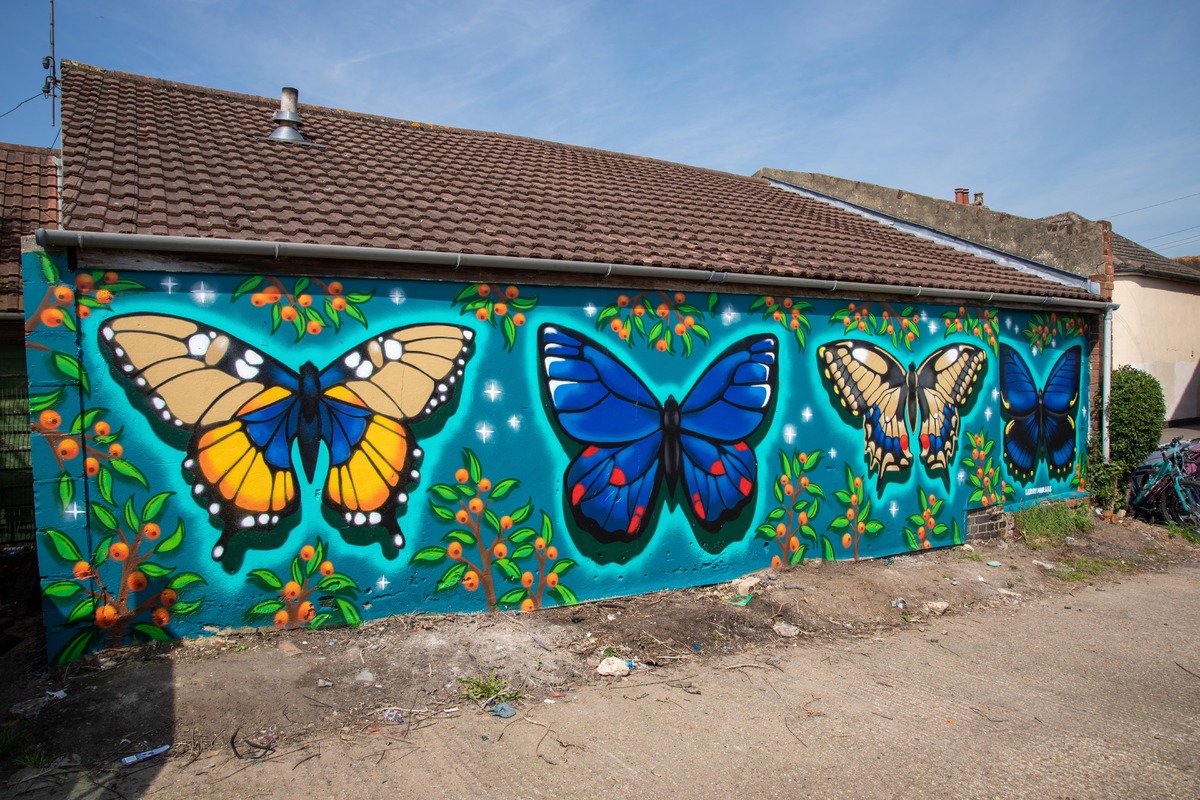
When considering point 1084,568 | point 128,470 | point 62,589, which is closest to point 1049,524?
point 1084,568

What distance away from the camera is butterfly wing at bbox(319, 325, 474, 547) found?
5.32m

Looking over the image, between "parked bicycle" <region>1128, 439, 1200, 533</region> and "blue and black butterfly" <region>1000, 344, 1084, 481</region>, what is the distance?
3.76 ft

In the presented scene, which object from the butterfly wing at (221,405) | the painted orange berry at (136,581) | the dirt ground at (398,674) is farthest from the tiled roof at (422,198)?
the dirt ground at (398,674)

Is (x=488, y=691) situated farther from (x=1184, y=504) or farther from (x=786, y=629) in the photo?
(x=1184, y=504)

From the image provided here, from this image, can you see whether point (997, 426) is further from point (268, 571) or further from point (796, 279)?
point (268, 571)

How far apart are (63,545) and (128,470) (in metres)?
0.56

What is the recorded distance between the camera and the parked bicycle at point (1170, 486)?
380 inches

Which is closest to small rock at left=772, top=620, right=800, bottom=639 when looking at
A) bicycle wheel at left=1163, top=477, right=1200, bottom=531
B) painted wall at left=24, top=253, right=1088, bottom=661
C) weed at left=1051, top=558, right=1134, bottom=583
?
painted wall at left=24, top=253, right=1088, bottom=661

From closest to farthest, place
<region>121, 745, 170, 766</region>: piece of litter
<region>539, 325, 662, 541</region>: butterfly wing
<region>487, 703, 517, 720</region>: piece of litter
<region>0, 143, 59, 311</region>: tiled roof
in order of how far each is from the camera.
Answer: <region>121, 745, 170, 766</region>: piece of litter → <region>487, 703, 517, 720</region>: piece of litter → <region>539, 325, 662, 541</region>: butterfly wing → <region>0, 143, 59, 311</region>: tiled roof

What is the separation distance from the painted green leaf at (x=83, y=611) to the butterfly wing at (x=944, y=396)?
24.6ft

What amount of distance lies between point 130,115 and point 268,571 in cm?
525

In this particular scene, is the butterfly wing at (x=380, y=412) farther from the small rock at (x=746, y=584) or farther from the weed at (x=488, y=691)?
the small rock at (x=746, y=584)

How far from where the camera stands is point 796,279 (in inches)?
281

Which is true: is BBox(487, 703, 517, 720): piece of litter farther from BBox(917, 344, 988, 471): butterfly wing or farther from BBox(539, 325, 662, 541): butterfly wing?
BBox(917, 344, 988, 471): butterfly wing
